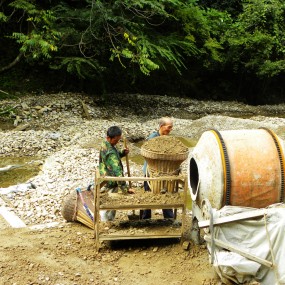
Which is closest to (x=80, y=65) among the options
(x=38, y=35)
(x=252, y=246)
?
(x=38, y=35)

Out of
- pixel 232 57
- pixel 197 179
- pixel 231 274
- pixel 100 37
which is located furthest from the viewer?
pixel 232 57

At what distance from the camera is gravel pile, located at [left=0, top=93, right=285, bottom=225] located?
7508 mm

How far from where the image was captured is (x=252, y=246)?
409cm

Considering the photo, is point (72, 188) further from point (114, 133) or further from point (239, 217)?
point (239, 217)

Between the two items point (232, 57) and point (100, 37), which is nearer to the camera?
point (100, 37)

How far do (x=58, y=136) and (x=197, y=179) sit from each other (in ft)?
26.8

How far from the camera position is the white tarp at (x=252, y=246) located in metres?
3.89

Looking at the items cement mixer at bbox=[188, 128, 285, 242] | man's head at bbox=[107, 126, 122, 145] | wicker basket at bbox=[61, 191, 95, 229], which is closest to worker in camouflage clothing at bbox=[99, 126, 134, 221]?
man's head at bbox=[107, 126, 122, 145]

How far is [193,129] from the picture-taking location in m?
15.1

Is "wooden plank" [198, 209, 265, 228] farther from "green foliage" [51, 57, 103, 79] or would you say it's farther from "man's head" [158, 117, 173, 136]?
"green foliage" [51, 57, 103, 79]

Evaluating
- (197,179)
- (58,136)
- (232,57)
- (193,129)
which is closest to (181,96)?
(232,57)

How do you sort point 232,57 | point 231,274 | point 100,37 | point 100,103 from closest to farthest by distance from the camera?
point 231,274 → point 100,37 → point 100,103 → point 232,57

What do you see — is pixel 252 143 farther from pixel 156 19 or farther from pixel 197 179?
pixel 156 19

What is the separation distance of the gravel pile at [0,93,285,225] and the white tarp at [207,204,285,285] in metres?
3.08
